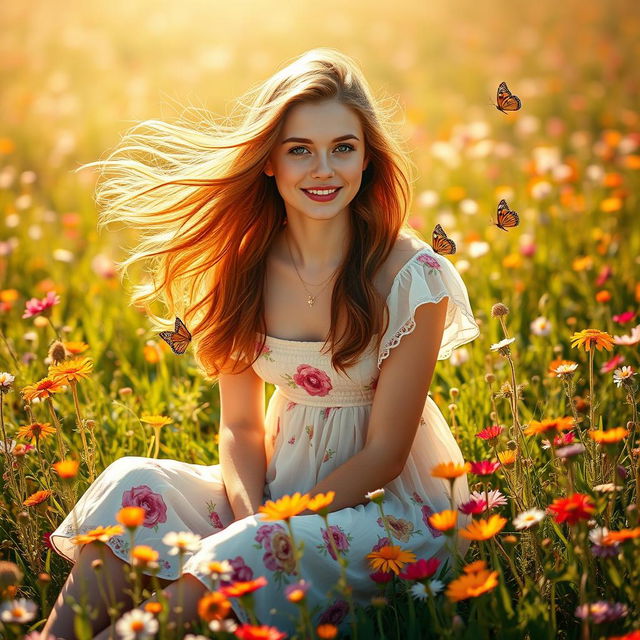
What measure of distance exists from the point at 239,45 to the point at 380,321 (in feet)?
23.3

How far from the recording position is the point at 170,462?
7.63 feet

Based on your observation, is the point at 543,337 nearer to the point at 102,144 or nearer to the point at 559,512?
the point at 559,512

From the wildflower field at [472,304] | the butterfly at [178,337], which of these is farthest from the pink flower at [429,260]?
the butterfly at [178,337]

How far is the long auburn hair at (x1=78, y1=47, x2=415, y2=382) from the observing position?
2340 mm

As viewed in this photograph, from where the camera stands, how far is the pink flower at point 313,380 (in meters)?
2.40

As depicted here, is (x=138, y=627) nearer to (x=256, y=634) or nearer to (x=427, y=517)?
(x=256, y=634)

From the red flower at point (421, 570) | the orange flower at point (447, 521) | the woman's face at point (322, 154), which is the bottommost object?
the red flower at point (421, 570)

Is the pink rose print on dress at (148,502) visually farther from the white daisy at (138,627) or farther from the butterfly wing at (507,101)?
the butterfly wing at (507,101)

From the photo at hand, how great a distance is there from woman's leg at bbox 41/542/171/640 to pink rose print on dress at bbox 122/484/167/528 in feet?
0.38

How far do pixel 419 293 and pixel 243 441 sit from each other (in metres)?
0.60

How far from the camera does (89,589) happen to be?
2.04 m

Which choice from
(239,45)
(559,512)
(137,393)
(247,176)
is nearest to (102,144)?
(239,45)

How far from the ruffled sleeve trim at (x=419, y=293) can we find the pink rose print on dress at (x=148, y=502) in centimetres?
59

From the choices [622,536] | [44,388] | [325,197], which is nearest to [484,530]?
[622,536]
